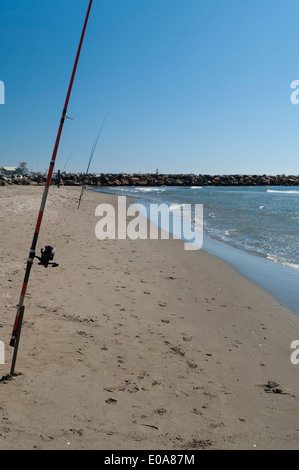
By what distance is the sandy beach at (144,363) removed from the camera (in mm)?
3029

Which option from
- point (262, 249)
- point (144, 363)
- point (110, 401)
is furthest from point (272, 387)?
point (262, 249)

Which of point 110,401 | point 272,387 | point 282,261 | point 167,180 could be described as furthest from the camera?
point 167,180

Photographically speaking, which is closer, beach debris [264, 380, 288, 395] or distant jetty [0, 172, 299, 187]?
beach debris [264, 380, 288, 395]

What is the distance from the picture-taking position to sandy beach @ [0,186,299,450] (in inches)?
119

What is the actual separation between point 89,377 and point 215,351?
175 cm

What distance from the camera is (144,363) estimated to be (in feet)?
13.8

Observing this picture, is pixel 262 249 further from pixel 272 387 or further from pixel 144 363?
pixel 144 363

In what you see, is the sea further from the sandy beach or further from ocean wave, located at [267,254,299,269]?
the sandy beach

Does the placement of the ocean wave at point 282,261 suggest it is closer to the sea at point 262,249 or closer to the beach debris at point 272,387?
the sea at point 262,249

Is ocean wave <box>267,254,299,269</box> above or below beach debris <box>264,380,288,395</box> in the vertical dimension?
above

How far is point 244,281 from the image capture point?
8.27 metres

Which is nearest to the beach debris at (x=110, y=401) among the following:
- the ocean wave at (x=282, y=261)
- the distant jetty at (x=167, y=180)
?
the ocean wave at (x=282, y=261)

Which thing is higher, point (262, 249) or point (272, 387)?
point (262, 249)

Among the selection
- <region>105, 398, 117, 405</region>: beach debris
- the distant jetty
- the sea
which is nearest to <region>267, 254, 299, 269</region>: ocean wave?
the sea
